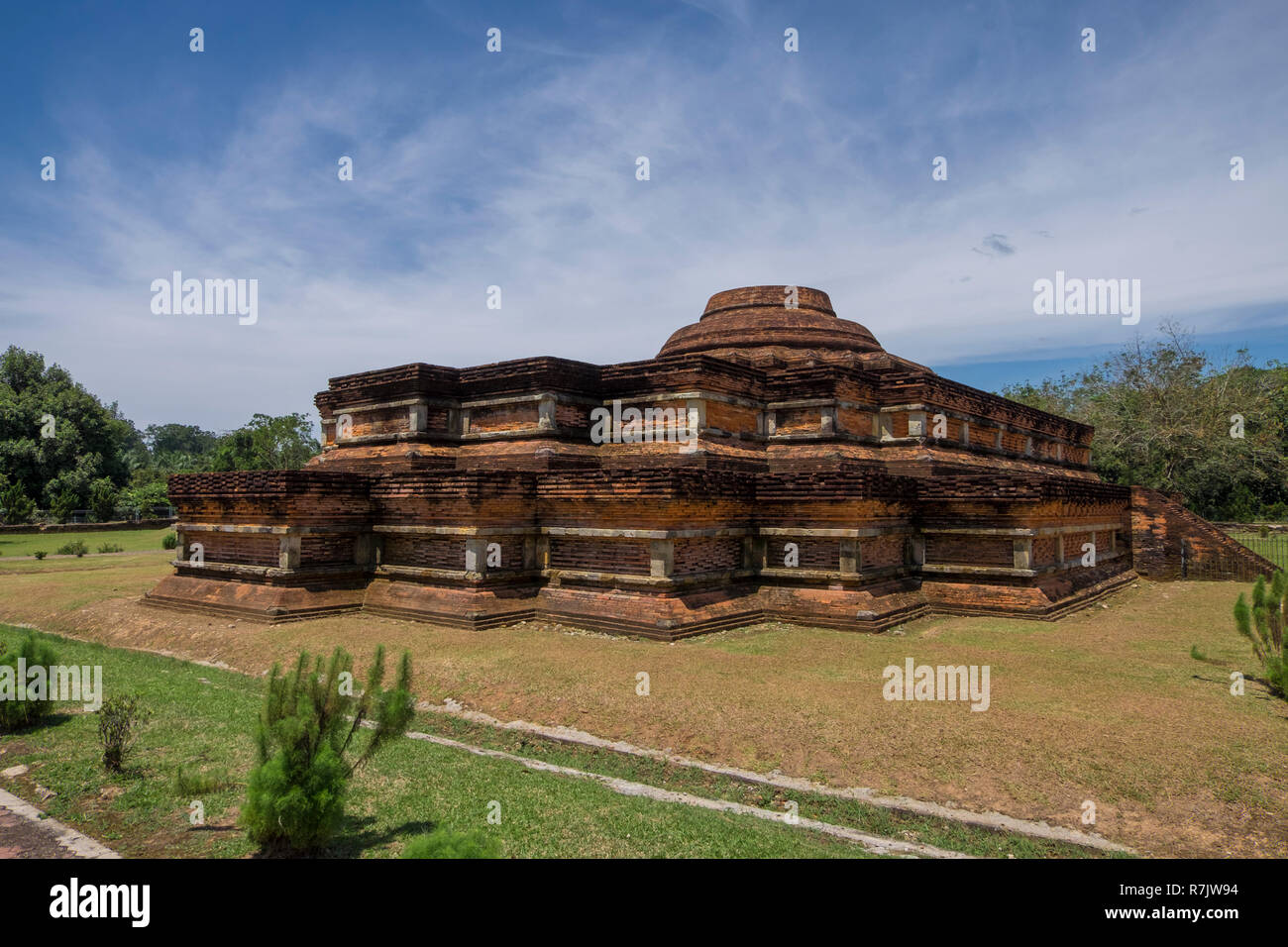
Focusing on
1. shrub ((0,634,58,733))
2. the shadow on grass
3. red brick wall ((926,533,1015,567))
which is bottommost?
the shadow on grass

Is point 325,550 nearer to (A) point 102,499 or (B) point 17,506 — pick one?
(B) point 17,506

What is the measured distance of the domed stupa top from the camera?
17.6 m

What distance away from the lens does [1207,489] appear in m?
31.0

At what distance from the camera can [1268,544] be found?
24.2 meters

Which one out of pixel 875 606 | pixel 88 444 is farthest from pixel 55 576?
pixel 88 444

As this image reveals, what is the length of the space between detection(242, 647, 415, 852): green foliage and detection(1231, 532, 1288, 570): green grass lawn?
2483 cm

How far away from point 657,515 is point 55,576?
1658 cm

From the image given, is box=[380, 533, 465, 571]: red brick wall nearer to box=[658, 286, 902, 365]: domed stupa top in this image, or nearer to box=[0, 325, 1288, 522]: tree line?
box=[658, 286, 902, 365]: domed stupa top

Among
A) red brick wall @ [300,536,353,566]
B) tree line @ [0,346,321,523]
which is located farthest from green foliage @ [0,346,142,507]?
red brick wall @ [300,536,353,566]

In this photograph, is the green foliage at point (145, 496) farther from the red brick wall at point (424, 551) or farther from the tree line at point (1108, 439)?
the red brick wall at point (424, 551)

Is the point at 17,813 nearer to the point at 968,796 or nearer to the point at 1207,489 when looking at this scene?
the point at 968,796

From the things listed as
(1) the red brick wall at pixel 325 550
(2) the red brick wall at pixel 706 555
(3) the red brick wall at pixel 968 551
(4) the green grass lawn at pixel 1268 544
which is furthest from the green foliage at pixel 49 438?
(4) the green grass lawn at pixel 1268 544

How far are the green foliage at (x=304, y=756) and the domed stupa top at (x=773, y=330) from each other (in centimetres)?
1285
